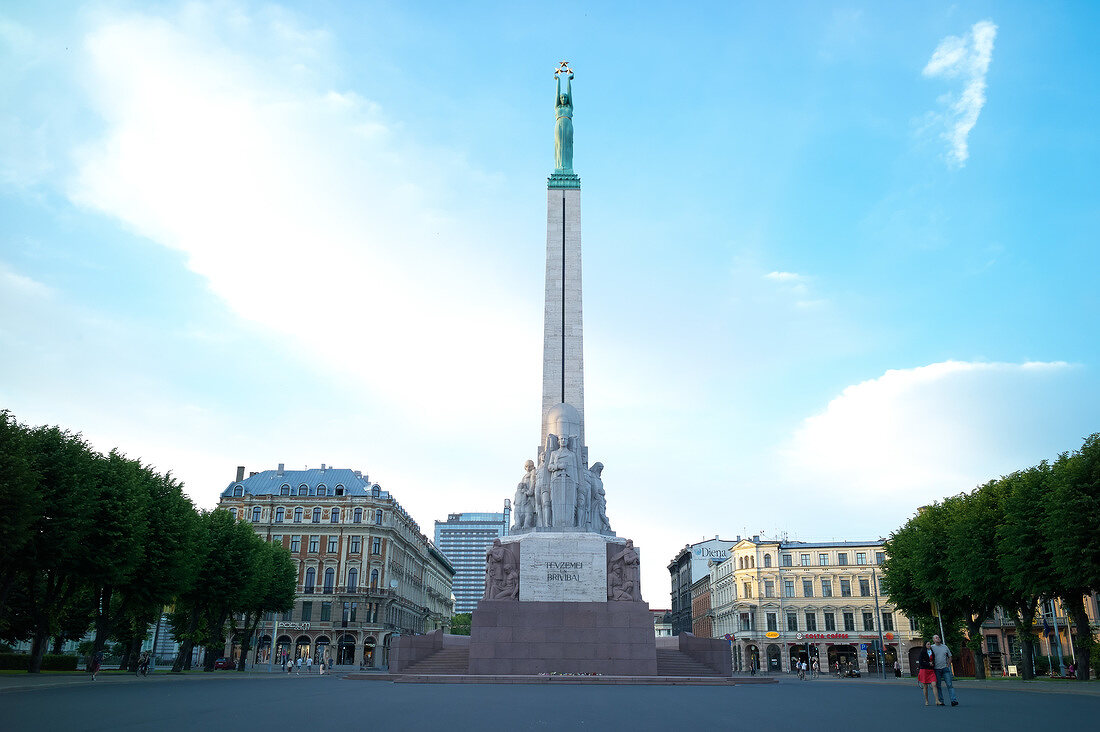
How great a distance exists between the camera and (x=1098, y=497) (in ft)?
102

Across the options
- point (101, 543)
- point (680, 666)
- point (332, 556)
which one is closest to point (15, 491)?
point (101, 543)

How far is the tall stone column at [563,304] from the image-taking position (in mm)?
34688

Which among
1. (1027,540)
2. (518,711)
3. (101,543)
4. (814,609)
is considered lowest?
(518,711)

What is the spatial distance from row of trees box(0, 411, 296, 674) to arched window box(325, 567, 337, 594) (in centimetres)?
2879

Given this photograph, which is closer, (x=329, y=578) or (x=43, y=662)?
(x=43, y=662)

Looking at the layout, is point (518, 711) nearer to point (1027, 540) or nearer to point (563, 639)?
point (563, 639)

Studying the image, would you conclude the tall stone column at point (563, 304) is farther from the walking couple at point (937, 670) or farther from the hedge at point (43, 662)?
the hedge at point (43, 662)

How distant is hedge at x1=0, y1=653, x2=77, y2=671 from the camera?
39.0m

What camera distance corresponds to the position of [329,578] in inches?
3059

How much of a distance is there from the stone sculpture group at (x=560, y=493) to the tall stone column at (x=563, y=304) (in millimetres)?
2386

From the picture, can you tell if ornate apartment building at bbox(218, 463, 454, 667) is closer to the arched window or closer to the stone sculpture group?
the arched window

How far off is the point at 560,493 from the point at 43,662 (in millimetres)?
31301

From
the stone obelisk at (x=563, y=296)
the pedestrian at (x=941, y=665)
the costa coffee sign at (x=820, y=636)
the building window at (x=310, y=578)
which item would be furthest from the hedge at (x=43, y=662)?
the costa coffee sign at (x=820, y=636)

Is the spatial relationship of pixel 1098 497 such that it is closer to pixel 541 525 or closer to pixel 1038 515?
pixel 1038 515
